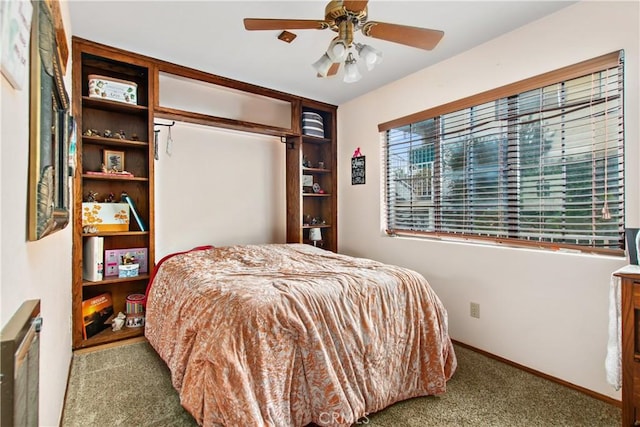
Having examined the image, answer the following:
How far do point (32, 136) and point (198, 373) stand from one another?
3.93 ft

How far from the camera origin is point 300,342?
1557 mm

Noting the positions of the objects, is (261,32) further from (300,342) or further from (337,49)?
(300,342)

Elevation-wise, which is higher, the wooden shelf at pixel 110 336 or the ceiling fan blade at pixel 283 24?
the ceiling fan blade at pixel 283 24

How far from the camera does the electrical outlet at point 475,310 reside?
259cm

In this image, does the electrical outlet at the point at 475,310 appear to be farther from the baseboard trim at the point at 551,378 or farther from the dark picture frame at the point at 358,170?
the dark picture frame at the point at 358,170

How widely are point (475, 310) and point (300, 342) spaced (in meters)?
1.73

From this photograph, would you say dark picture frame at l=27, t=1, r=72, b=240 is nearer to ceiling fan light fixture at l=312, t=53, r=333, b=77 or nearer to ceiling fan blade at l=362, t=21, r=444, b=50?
ceiling fan light fixture at l=312, t=53, r=333, b=77

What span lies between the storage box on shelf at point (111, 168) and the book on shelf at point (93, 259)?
1.3 inches

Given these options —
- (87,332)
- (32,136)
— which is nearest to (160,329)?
(87,332)

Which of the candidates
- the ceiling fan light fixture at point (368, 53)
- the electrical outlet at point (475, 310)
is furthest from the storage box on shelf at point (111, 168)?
the electrical outlet at point (475, 310)

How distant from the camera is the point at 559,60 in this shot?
2.14 m

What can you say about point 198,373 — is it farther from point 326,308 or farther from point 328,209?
point 328,209

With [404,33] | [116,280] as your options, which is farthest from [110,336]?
[404,33]

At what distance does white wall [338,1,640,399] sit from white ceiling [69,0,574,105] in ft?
0.54
